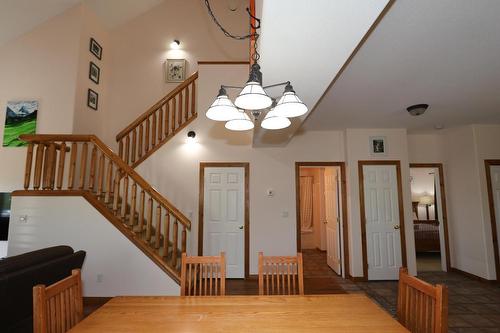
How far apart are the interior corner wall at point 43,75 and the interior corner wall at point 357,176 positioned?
16.2 ft

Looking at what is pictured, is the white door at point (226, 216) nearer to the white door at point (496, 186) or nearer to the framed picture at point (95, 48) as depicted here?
the framed picture at point (95, 48)

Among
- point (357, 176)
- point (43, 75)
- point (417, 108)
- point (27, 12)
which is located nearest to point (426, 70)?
point (417, 108)

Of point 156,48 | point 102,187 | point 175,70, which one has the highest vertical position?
point 156,48

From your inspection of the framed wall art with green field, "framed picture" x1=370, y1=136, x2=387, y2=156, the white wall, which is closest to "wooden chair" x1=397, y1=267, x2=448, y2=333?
the white wall

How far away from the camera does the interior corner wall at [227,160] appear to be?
4730 millimetres

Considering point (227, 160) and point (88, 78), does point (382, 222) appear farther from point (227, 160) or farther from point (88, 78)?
point (88, 78)

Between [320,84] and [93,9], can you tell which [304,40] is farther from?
[93,9]

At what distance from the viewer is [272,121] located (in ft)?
5.82

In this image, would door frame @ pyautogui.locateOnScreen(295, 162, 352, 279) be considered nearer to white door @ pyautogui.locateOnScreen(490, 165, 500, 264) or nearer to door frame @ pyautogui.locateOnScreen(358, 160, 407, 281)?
door frame @ pyautogui.locateOnScreen(358, 160, 407, 281)

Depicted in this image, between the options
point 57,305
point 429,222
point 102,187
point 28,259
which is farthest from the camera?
point 429,222

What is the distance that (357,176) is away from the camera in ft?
15.8

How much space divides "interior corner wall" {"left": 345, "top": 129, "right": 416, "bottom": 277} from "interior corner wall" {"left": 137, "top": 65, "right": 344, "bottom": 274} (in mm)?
1038

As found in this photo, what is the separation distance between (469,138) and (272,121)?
483 cm

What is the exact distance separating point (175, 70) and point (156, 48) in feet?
2.22
